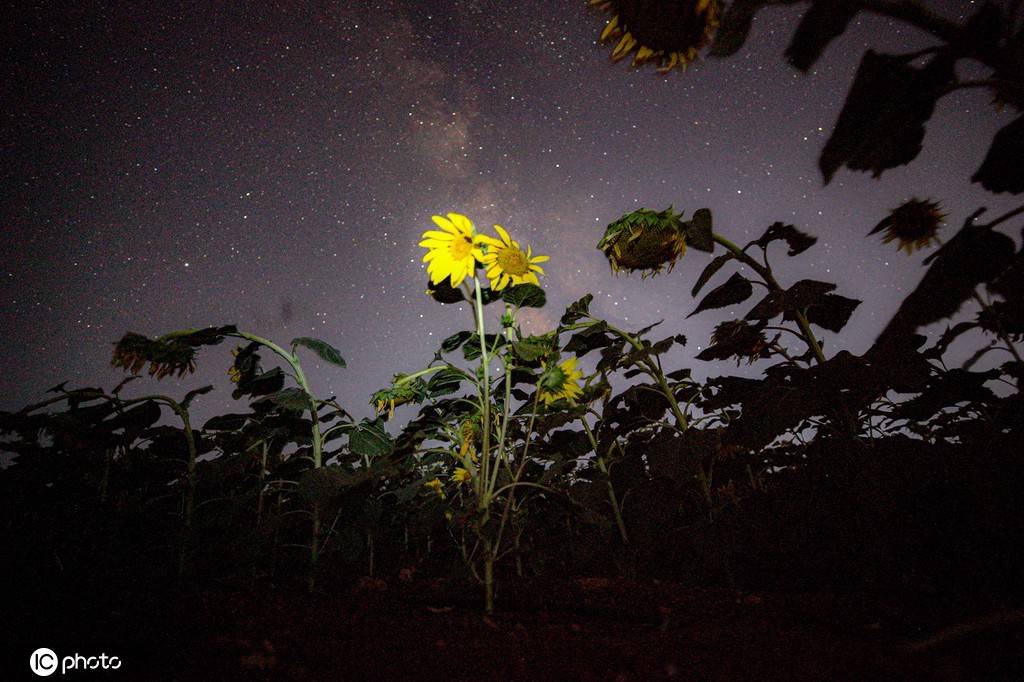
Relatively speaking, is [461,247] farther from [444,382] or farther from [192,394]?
[192,394]

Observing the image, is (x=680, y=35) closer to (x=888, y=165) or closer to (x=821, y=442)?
(x=888, y=165)

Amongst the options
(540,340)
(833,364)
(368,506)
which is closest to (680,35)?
(833,364)

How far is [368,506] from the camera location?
7.09 ft

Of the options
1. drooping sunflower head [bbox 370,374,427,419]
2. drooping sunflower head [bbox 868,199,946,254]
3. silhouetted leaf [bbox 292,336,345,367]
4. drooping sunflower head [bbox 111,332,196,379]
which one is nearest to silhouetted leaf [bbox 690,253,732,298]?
drooping sunflower head [bbox 370,374,427,419]

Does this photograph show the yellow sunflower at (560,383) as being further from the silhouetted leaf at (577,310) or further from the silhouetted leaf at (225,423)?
the silhouetted leaf at (225,423)

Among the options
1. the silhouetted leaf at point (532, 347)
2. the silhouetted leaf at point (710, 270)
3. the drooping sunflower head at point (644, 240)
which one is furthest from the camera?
the silhouetted leaf at point (532, 347)

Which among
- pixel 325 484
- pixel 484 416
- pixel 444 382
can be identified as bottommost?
pixel 325 484

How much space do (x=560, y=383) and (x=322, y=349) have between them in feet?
3.98

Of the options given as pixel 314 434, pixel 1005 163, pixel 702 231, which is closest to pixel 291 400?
pixel 314 434

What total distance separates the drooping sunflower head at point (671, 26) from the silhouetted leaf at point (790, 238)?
32.3 inches

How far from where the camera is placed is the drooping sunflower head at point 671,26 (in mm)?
717

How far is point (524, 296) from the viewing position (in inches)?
71.9

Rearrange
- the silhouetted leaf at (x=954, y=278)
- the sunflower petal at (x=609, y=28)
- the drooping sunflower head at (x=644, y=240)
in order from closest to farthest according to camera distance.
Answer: the silhouetted leaf at (x=954, y=278) < the sunflower petal at (x=609, y=28) < the drooping sunflower head at (x=644, y=240)

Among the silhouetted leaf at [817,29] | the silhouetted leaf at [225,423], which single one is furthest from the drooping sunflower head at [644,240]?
the silhouetted leaf at [225,423]
